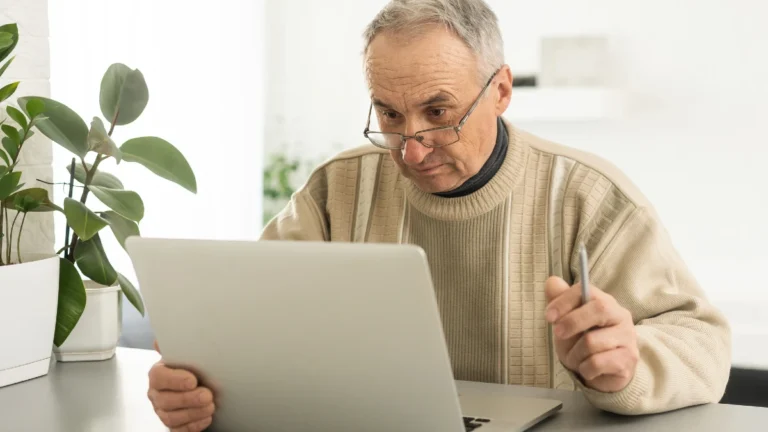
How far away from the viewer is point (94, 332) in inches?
66.7

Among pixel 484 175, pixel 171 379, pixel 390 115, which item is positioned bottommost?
pixel 171 379

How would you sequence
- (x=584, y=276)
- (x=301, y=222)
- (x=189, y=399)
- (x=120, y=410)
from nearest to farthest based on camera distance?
(x=584, y=276) → (x=189, y=399) → (x=120, y=410) → (x=301, y=222)

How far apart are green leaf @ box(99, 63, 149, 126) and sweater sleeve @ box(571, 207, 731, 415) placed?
88cm

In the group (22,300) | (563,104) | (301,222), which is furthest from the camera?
(563,104)

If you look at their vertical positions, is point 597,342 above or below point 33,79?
below

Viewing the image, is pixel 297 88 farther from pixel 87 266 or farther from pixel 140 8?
pixel 87 266

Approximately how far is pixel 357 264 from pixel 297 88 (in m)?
4.05

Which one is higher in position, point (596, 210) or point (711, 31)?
point (711, 31)

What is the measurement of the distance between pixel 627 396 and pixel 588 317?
6.9 inches

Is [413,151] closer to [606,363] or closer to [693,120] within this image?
[606,363]

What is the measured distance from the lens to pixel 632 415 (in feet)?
4.13

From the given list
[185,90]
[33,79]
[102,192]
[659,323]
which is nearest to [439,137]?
[659,323]

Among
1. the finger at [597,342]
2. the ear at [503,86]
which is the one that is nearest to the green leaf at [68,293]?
the ear at [503,86]

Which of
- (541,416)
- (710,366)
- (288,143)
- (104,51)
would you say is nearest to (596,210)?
(710,366)
